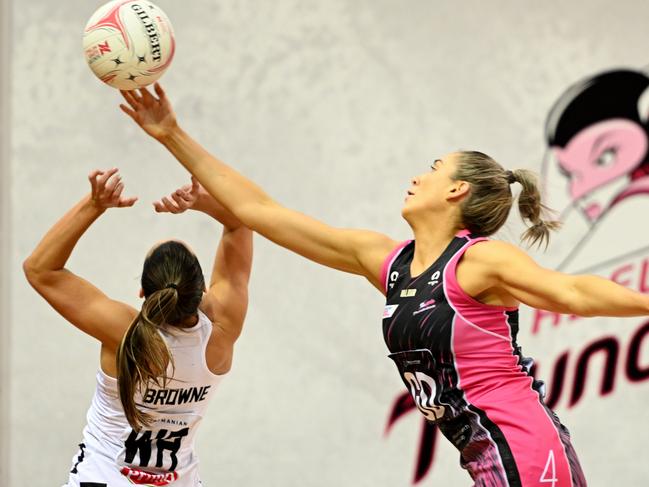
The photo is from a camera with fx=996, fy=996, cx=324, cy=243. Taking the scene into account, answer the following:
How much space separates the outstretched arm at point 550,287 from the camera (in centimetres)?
190

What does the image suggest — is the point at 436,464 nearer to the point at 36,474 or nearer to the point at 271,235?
the point at 36,474

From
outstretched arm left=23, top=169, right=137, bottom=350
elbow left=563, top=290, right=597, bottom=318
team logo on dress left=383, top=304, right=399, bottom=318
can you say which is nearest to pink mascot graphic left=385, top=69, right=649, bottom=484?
outstretched arm left=23, top=169, right=137, bottom=350

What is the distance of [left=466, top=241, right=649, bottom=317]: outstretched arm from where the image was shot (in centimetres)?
190

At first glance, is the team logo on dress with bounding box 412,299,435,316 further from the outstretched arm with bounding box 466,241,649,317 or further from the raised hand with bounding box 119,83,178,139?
the raised hand with bounding box 119,83,178,139

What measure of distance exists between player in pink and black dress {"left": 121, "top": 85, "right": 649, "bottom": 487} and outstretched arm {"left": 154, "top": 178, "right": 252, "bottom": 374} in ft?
1.41

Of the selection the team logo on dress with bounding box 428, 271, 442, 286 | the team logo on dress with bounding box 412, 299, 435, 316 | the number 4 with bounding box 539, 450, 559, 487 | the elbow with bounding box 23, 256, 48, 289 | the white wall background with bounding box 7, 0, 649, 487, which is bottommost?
the number 4 with bounding box 539, 450, 559, 487

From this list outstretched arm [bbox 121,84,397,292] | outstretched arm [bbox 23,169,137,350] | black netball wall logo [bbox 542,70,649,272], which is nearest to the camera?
outstretched arm [bbox 121,84,397,292]

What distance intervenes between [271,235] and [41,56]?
2621mm

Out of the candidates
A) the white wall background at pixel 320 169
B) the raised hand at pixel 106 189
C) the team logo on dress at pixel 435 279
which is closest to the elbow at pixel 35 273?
the raised hand at pixel 106 189

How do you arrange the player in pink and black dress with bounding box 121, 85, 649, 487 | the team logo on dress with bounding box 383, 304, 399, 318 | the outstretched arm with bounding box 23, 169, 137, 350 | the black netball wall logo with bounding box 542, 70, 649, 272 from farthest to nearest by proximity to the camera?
the black netball wall logo with bounding box 542, 70, 649, 272, the outstretched arm with bounding box 23, 169, 137, 350, the team logo on dress with bounding box 383, 304, 399, 318, the player in pink and black dress with bounding box 121, 85, 649, 487

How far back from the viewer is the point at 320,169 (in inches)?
180

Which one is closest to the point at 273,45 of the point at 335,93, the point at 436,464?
the point at 335,93

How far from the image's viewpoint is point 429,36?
458 centimetres

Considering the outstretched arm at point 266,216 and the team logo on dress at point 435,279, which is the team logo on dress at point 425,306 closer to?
the team logo on dress at point 435,279
